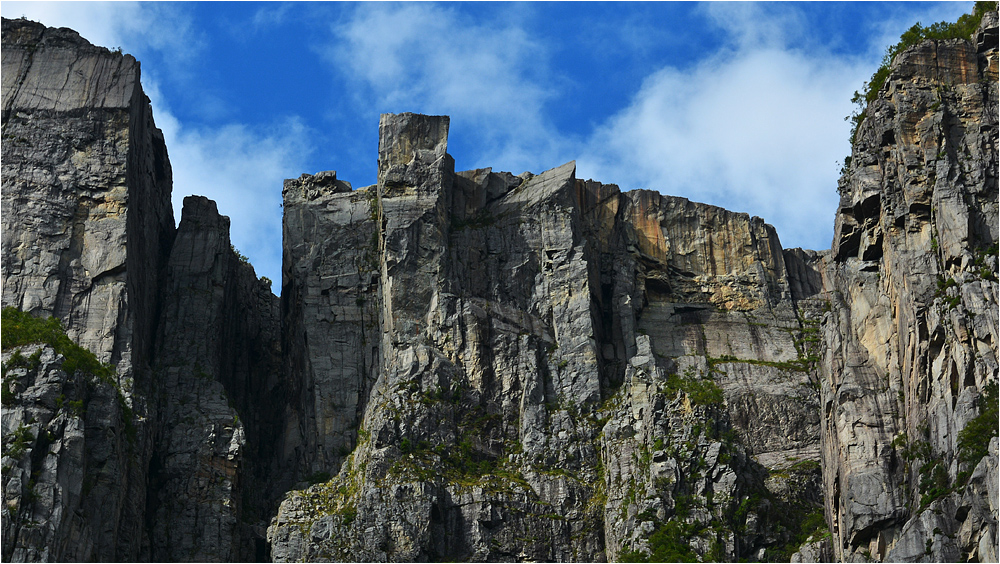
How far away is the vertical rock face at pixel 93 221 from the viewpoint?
10388 cm

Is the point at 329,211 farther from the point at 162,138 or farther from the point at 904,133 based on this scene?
the point at 904,133

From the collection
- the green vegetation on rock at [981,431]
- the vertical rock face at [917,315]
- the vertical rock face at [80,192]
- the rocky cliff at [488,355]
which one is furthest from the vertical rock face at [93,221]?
the green vegetation on rock at [981,431]

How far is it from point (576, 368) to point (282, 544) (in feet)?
76.1

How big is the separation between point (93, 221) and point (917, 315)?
53195 millimetres

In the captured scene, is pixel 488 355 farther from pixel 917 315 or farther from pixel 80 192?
pixel 917 315

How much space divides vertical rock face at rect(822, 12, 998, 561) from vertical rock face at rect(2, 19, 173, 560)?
42.0 meters

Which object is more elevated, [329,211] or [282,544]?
[329,211]

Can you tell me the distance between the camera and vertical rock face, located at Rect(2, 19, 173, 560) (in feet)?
341

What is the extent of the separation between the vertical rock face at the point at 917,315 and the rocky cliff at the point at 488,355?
0.67ft

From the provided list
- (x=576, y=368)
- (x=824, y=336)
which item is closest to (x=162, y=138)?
(x=576, y=368)

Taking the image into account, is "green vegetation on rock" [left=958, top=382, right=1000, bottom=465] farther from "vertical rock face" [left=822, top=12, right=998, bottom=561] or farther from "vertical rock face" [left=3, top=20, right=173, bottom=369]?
"vertical rock face" [left=3, top=20, right=173, bottom=369]

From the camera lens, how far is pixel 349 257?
122 metres

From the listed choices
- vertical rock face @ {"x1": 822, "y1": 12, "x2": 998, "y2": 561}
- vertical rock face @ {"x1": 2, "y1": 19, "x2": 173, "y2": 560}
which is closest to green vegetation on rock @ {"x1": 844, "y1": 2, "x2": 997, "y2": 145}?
vertical rock face @ {"x1": 822, "y1": 12, "x2": 998, "y2": 561}

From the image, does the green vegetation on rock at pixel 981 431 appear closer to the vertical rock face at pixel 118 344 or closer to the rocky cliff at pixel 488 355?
the rocky cliff at pixel 488 355
